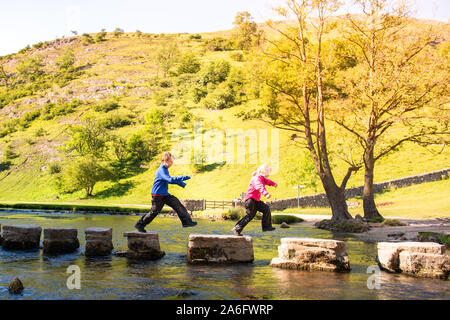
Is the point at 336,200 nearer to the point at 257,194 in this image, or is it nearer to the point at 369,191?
the point at 369,191

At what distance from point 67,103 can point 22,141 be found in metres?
33.9

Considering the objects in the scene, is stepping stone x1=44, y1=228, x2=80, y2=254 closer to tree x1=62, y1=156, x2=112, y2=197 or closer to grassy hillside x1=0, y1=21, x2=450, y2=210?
grassy hillside x1=0, y1=21, x2=450, y2=210

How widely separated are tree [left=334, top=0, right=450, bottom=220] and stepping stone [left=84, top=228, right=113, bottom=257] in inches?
796

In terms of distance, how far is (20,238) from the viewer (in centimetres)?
1453

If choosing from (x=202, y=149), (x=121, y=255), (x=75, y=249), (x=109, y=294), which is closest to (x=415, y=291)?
(x=109, y=294)

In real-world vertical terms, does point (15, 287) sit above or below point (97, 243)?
below

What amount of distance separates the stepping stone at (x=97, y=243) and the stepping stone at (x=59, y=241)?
1.16 meters

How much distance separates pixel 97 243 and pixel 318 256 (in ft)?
23.1

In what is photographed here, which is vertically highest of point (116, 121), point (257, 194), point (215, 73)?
point (215, 73)

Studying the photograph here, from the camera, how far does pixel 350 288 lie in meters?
9.20

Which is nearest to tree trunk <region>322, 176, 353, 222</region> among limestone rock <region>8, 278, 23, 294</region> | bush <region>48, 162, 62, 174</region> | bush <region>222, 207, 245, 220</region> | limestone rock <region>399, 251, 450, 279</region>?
bush <region>222, 207, 245, 220</region>

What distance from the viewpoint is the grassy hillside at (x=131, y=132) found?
5797 cm

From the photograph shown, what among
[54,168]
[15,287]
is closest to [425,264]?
[15,287]
